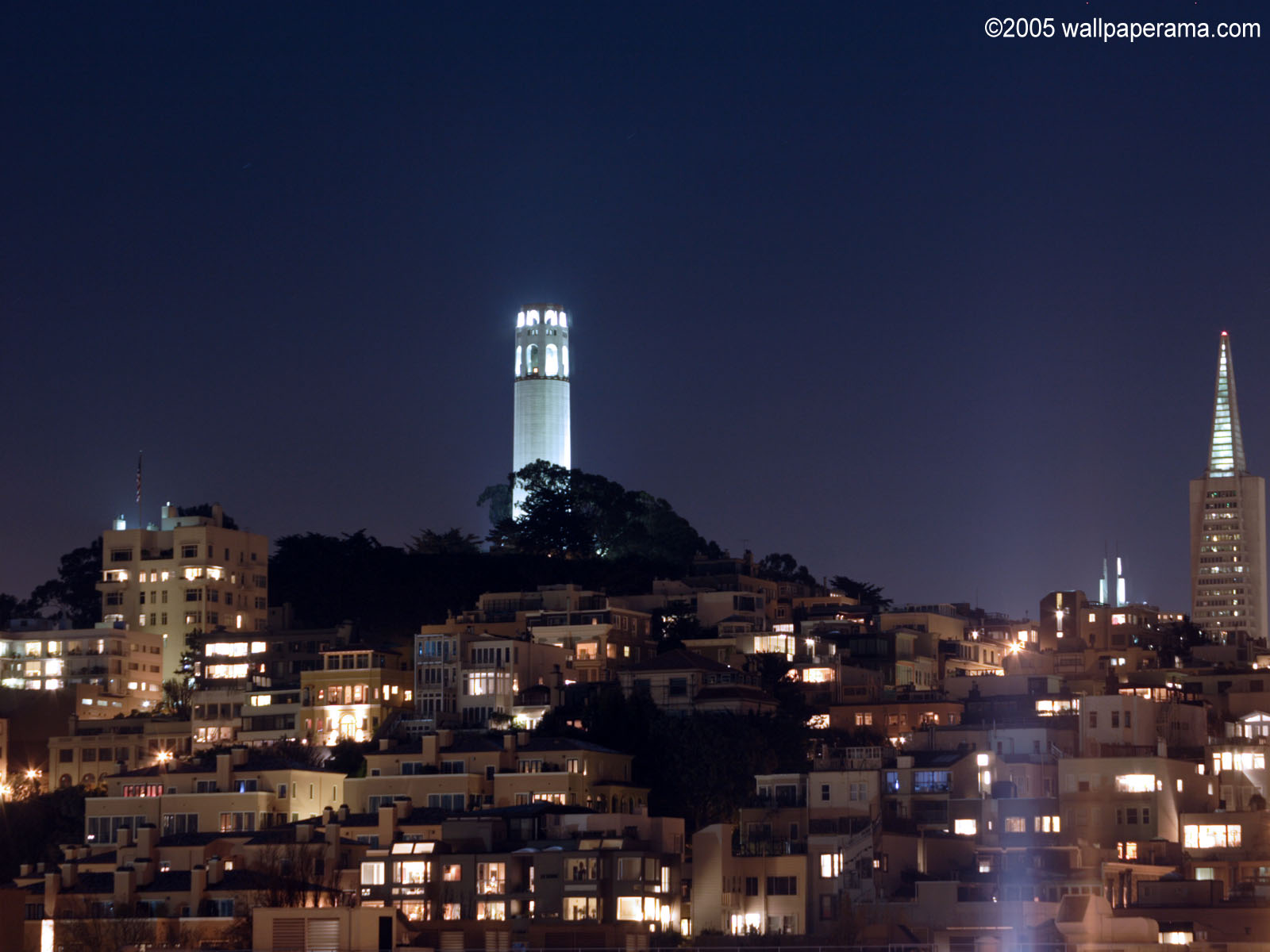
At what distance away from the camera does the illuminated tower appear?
500ft

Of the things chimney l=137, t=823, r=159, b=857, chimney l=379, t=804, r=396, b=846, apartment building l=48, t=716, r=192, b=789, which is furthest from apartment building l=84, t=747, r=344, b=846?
apartment building l=48, t=716, r=192, b=789

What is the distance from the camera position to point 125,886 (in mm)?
59781

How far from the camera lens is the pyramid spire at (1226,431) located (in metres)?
151

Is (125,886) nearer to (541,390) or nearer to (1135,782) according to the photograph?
(1135,782)

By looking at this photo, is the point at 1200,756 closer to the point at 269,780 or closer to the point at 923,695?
the point at 923,695

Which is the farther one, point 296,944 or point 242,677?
point 242,677

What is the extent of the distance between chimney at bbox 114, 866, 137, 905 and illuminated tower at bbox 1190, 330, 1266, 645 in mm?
102817

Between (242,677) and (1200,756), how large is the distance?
33.4m

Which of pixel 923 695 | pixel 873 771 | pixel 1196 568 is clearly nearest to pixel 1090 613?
pixel 923 695

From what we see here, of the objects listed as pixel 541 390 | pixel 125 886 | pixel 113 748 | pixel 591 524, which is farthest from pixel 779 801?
pixel 541 390

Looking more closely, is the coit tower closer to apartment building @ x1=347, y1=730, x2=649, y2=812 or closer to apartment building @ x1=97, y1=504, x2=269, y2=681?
apartment building @ x1=97, y1=504, x2=269, y2=681

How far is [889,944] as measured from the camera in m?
52.3

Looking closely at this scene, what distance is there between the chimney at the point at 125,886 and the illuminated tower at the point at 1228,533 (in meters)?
103

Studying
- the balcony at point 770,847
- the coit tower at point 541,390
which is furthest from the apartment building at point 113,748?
the coit tower at point 541,390
